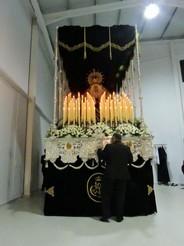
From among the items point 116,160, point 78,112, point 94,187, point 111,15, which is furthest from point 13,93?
point 111,15

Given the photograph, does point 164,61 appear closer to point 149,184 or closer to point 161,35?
point 161,35

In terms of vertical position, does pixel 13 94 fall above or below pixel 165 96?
below

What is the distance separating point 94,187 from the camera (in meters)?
4.06

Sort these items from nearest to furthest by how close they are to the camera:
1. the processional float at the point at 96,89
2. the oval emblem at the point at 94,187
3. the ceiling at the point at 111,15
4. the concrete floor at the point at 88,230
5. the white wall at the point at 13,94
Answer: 1. the concrete floor at the point at 88,230
2. the oval emblem at the point at 94,187
3. the processional float at the point at 96,89
4. the white wall at the point at 13,94
5. the ceiling at the point at 111,15

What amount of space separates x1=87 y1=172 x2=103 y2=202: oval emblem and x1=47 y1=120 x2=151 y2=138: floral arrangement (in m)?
0.77

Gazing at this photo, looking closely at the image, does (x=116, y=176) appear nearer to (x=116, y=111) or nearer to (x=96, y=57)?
(x=116, y=111)

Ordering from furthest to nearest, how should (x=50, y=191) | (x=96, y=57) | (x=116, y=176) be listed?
(x=96, y=57)
(x=50, y=191)
(x=116, y=176)

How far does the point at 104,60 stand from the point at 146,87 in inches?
198

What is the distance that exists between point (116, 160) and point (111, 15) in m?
6.49

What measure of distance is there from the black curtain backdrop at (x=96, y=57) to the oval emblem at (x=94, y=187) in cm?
266

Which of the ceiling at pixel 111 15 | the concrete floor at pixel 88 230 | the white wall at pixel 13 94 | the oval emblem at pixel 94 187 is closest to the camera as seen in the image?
the concrete floor at pixel 88 230

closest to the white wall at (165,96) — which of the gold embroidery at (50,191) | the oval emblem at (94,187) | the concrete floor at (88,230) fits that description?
the concrete floor at (88,230)

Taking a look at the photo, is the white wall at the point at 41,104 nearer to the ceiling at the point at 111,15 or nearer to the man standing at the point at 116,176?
the ceiling at the point at 111,15

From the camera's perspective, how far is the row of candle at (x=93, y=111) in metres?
4.86
